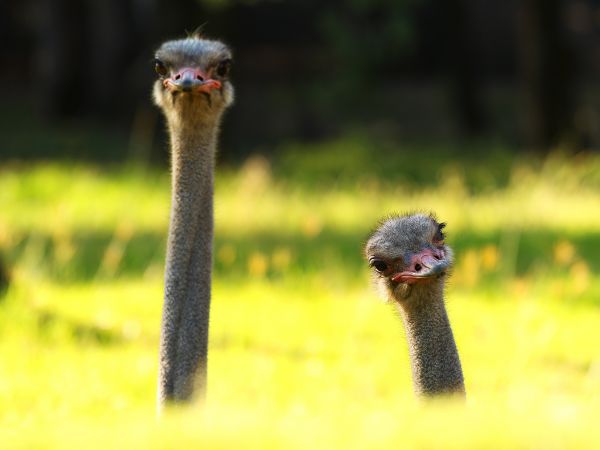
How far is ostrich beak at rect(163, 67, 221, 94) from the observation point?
3.71m

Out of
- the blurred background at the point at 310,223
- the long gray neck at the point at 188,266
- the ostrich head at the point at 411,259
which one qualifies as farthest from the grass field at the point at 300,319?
the ostrich head at the point at 411,259

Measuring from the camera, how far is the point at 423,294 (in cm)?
357

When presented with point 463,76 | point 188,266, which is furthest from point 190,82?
point 463,76

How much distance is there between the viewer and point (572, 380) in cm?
558

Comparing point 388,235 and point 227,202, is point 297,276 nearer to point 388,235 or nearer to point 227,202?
point 227,202

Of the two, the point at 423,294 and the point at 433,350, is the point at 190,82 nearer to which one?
the point at 423,294

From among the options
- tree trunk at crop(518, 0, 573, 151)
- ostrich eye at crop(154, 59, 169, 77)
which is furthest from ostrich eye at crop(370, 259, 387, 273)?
tree trunk at crop(518, 0, 573, 151)

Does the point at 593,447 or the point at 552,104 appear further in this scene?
the point at 552,104

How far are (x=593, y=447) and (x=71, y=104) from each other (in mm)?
19688

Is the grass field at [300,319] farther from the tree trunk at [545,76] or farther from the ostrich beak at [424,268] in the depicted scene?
the tree trunk at [545,76]

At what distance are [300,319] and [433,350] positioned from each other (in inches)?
139

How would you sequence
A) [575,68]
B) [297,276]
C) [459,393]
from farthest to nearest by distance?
[575,68] < [297,276] < [459,393]

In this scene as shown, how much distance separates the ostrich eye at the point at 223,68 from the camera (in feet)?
12.6

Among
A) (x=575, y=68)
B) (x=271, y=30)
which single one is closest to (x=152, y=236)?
(x=575, y=68)
